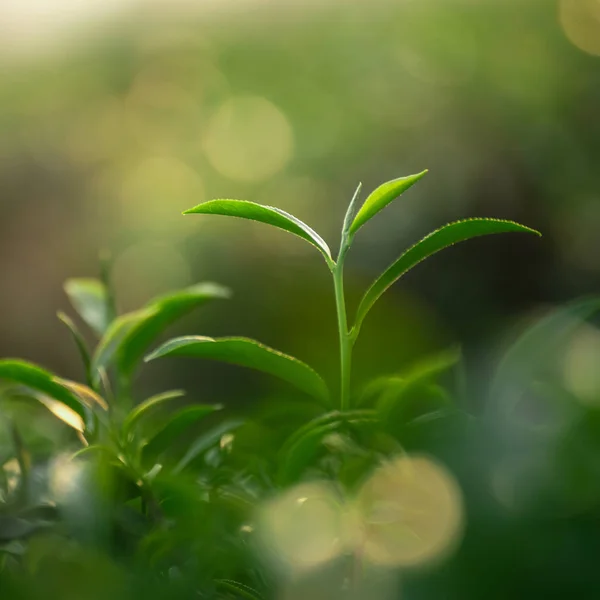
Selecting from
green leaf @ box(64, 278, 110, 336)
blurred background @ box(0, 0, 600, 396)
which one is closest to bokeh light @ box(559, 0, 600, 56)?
blurred background @ box(0, 0, 600, 396)

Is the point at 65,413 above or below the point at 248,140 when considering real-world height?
above

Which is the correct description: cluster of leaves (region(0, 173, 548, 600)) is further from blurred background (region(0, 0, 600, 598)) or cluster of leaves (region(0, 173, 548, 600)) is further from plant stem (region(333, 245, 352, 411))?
blurred background (region(0, 0, 600, 598))

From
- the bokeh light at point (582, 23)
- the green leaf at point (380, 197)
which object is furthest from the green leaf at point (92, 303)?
the bokeh light at point (582, 23)

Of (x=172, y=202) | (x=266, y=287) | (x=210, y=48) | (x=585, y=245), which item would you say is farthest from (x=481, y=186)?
(x=210, y=48)

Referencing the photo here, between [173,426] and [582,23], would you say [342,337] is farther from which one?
[582,23]

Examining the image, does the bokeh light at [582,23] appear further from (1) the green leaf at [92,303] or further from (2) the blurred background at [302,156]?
(1) the green leaf at [92,303]

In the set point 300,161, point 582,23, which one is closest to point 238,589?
point 300,161

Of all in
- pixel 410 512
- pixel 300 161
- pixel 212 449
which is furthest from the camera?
pixel 300 161
